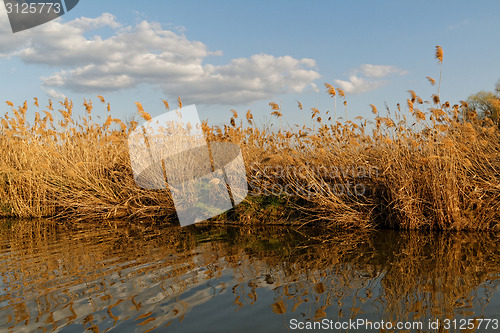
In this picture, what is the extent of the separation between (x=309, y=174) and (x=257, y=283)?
3.26 metres

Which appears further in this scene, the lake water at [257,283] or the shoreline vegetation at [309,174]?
the shoreline vegetation at [309,174]

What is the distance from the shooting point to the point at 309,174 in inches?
286

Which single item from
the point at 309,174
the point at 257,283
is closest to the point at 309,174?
the point at 309,174

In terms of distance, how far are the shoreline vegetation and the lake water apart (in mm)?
541

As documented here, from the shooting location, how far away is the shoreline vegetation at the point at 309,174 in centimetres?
664

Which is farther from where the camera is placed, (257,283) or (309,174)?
(309,174)

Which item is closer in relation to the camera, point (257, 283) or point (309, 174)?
point (257, 283)

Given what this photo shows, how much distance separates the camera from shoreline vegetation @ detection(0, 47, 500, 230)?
6637 mm

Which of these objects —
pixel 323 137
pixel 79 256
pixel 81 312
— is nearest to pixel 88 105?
pixel 79 256

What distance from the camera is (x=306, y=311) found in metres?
3.56

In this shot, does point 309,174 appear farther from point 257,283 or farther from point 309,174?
point 257,283

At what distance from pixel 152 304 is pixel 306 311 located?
1.46m

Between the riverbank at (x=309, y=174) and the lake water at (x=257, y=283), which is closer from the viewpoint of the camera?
the lake water at (x=257, y=283)

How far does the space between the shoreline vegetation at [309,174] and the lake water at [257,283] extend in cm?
54
